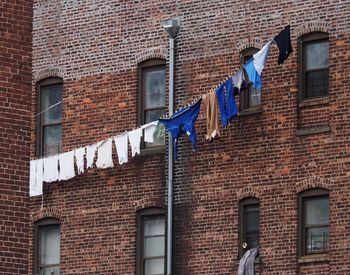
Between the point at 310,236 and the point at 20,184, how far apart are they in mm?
17141

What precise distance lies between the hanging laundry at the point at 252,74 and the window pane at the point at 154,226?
4756mm

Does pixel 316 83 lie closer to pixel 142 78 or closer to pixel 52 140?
pixel 142 78

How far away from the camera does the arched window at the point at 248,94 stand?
1946 inches

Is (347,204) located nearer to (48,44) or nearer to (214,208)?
(214,208)

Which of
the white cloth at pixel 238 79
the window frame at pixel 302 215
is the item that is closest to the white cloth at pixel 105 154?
the white cloth at pixel 238 79

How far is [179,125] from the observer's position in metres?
50.1

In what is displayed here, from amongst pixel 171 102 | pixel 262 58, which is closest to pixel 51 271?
pixel 171 102

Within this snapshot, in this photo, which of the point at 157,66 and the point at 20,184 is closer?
the point at 20,184

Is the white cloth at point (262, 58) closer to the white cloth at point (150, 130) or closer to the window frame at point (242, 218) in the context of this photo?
the window frame at point (242, 218)

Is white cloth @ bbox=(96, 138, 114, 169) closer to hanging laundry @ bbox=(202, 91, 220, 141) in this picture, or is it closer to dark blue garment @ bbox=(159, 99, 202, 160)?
dark blue garment @ bbox=(159, 99, 202, 160)

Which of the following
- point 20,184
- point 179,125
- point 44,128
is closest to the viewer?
point 20,184

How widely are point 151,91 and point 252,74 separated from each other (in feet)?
15.1

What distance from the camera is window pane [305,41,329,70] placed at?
48.1 metres

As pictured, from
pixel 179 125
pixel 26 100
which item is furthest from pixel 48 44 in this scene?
pixel 26 100
